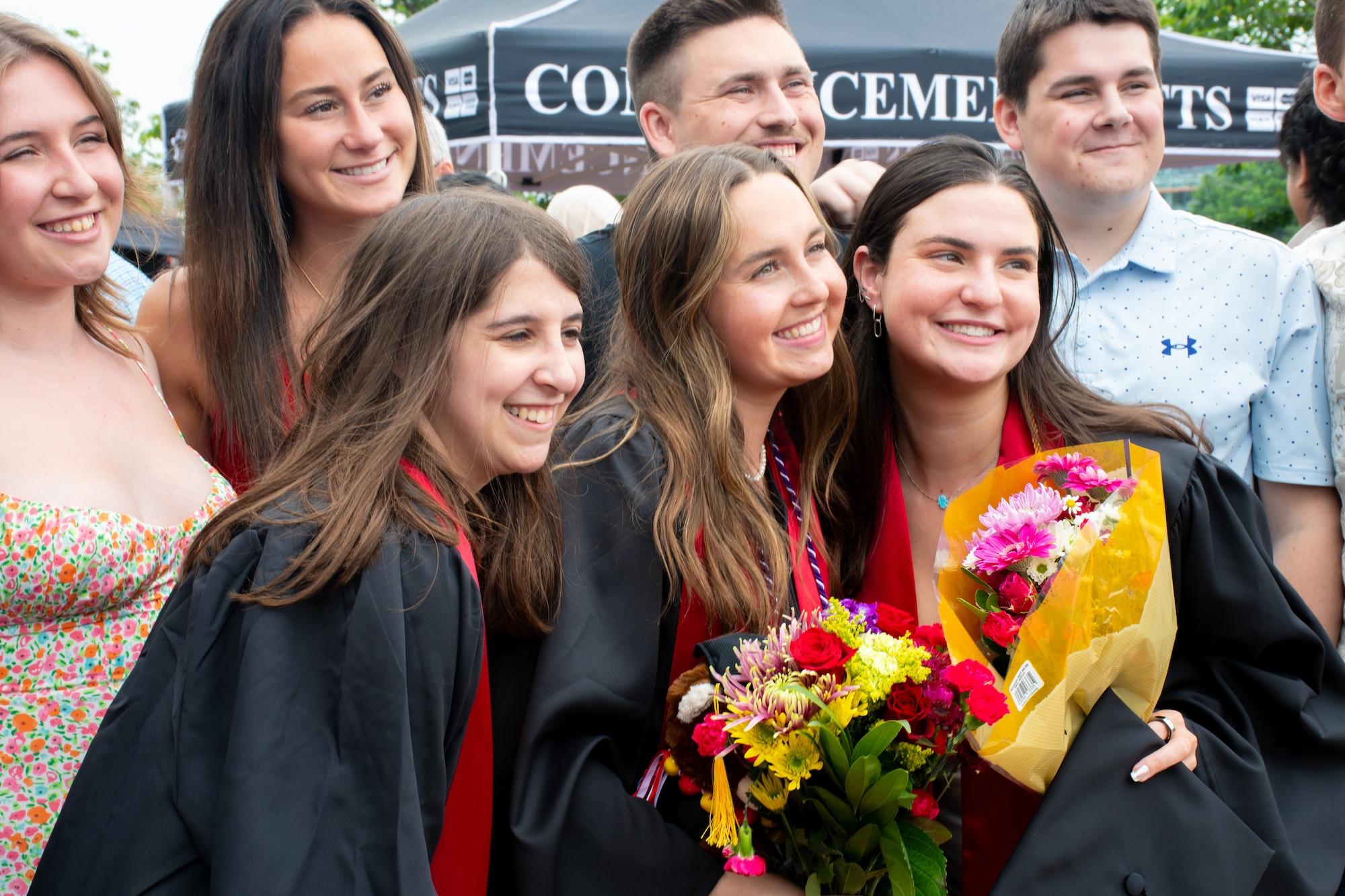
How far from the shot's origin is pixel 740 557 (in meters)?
2.52

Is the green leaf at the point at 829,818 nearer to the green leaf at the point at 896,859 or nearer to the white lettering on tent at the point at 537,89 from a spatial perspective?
the green leaf at the point at 896,859

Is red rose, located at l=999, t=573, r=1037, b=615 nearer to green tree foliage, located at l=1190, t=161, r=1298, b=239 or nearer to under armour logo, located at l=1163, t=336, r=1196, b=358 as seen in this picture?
under armour logo, located at l=1163, t=336, r=1196, b=358

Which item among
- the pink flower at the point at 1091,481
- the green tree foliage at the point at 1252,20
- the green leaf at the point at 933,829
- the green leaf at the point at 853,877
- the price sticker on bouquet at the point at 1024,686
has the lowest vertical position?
the green leaf at the point at 853,877

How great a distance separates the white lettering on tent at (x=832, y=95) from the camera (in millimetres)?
6574

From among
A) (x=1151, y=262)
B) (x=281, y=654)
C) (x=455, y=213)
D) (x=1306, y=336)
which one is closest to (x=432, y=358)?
(x=455, y=213)

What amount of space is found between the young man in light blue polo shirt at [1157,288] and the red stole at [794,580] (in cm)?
93

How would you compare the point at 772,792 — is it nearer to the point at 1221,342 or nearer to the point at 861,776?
the point at 861,776

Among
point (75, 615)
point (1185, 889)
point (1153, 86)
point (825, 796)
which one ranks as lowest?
point (1185, 889)

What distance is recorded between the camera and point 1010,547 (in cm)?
220

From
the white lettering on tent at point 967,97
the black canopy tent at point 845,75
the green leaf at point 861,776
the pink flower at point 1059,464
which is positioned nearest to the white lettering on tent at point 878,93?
the black canopy tent at point 845,75

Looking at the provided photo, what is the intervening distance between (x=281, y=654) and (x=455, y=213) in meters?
0.97

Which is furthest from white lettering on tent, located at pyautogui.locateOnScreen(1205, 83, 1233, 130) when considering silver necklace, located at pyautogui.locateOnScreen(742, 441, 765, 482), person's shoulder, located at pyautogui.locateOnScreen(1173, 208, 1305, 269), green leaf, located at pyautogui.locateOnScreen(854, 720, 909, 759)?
green leaf, located at pyautogui.locateOnScreen(854, 720, 909, 759)

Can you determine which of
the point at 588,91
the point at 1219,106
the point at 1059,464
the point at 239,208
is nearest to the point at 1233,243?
the point at 1059,464

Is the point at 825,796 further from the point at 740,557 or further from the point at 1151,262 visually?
the point at 1151,262
